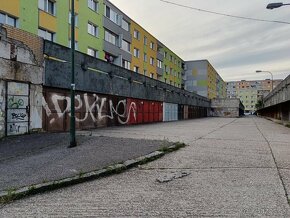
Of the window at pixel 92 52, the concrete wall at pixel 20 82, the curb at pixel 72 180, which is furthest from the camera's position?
the window at pixel 92 52

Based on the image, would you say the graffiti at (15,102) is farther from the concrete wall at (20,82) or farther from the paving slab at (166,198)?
the paving slab at (166,198)

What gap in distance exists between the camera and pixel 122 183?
6.00 m

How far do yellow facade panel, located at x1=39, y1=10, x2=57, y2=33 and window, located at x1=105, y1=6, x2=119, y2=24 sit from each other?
10041 millimetres

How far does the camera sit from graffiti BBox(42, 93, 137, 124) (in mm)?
14609

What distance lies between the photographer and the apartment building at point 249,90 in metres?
148

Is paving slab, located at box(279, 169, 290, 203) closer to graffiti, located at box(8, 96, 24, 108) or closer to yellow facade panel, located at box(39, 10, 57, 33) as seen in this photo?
graffiti, located at box(8, 96, 24, 108)

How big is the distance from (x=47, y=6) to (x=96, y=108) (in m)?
10.6

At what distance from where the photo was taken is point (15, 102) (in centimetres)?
1173

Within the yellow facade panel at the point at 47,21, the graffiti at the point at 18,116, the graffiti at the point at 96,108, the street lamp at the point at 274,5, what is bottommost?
the graffiti at the point at 18,116

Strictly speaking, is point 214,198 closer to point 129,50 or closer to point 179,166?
point 179,166

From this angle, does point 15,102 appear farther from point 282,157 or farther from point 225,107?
point 225,107

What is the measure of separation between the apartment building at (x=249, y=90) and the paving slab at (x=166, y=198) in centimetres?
14540

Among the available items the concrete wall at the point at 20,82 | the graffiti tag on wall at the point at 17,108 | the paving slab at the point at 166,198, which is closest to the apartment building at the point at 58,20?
the concrete wall at the point at 20,82

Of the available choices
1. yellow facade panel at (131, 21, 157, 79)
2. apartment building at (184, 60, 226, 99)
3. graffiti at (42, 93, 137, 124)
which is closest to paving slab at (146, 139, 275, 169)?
graffiti at (42, 93, 137, 124)
